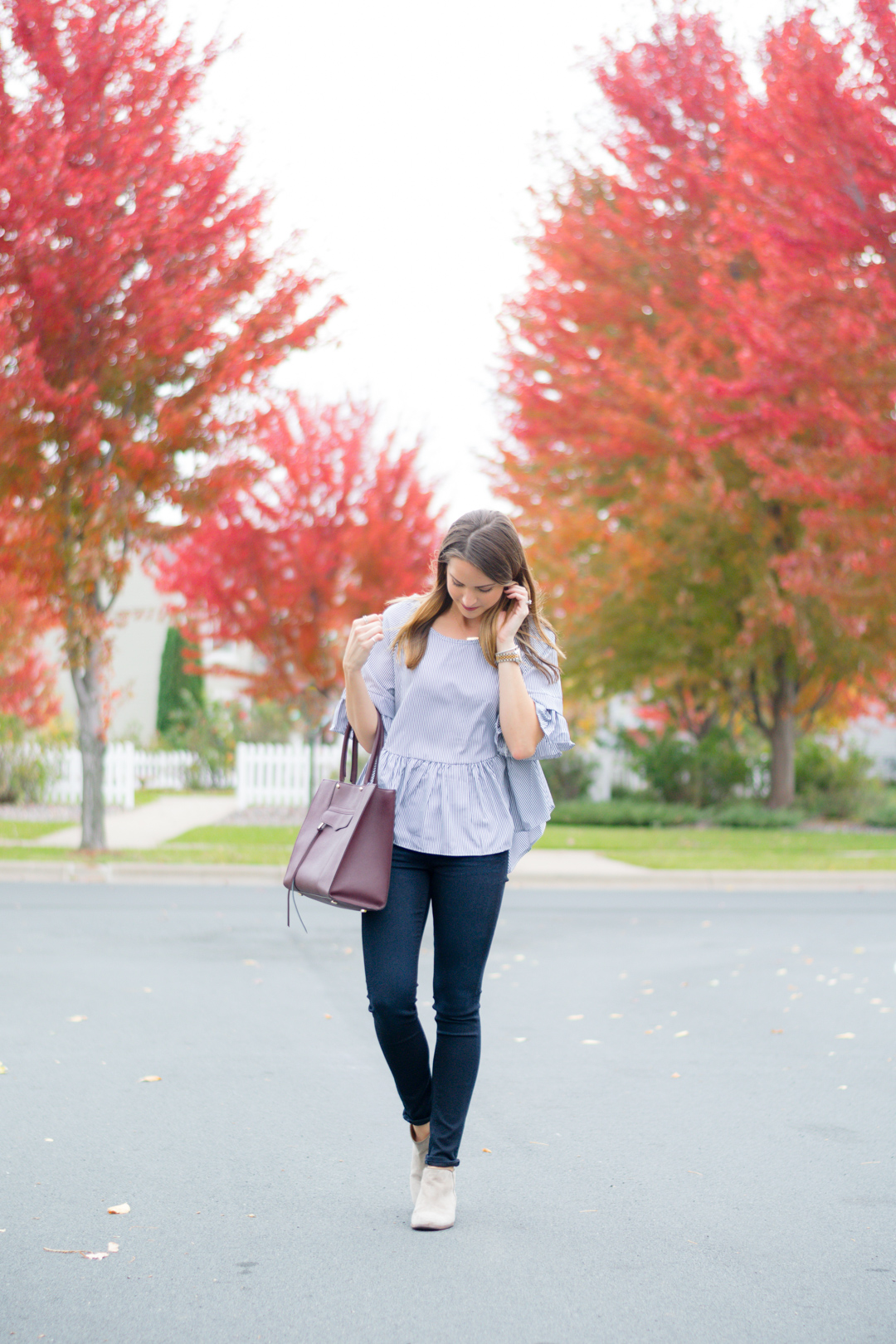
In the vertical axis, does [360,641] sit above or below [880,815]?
above

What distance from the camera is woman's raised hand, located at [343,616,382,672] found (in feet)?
12.3

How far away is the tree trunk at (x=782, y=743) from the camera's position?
67.1 feet

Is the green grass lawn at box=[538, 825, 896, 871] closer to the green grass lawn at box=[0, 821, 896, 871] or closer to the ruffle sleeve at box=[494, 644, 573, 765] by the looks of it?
the green grass lawn at box=[0, 821, 896, 871]

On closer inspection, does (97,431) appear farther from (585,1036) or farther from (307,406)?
(585,1036)

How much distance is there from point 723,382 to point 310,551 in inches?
223

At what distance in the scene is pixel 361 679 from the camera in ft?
12.5

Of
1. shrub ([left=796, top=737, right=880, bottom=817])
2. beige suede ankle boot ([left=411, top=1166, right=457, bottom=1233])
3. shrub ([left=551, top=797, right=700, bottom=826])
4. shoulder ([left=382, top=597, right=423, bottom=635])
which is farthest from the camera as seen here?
shrub ([left=796, top=737, right=880, bottom=817])

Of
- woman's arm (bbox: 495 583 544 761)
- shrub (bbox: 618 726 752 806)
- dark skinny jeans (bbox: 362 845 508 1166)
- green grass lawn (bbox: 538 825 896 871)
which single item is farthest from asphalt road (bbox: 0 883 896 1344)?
shrub (bbox: 618 726 752 806)

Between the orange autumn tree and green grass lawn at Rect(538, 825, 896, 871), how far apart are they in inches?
98.8

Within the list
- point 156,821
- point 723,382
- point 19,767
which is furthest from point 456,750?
point 19,767

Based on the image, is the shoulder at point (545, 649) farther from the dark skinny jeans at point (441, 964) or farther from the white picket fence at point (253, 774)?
the white picket fence at point (253, 774)

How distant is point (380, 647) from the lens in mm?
3922

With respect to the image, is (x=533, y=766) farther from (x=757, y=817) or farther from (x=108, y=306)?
(x=757, y=817)

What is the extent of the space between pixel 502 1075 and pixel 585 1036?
2.79 ft
